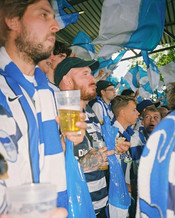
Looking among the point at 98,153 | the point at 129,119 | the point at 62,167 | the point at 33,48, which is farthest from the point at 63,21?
the point at 62,167

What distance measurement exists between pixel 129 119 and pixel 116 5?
173 cm

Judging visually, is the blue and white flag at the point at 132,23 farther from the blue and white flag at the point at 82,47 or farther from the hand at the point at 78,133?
the blue and white flag at the point at 82,47

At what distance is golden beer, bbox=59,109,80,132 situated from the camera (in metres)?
1.24

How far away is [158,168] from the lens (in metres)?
0.78

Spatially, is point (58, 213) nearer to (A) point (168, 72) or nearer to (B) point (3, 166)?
(B) point (3, 166)

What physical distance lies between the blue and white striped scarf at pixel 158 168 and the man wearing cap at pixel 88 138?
98cm

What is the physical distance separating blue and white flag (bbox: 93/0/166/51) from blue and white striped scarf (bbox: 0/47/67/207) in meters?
1.46

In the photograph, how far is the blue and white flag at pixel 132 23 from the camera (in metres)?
2.36

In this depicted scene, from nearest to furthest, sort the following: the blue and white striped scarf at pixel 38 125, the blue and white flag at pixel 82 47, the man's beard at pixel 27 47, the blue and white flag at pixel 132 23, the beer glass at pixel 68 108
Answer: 1. the blue and white striped scarf at pixel 38 125
2. the beer glass at pixel 68 108
3. the man's beard at pixel 27 47
4. the blue and white flag at pixel 132 23
5. the blue and white flag at pixel 82 47

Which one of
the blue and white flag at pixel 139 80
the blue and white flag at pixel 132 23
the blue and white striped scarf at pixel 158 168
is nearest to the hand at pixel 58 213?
the blue and white striped scarf at pixel 158 168

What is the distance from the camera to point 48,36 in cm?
139

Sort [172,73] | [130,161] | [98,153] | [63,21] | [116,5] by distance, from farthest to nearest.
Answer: [172,73] → [63,21] → [130,161] → [116,5] → [98,153]

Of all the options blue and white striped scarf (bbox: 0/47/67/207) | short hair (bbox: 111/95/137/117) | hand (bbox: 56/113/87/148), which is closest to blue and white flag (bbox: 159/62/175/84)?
short hair (bbox: 111/95/137/117)

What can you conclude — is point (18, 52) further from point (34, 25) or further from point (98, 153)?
point (98, 153)
